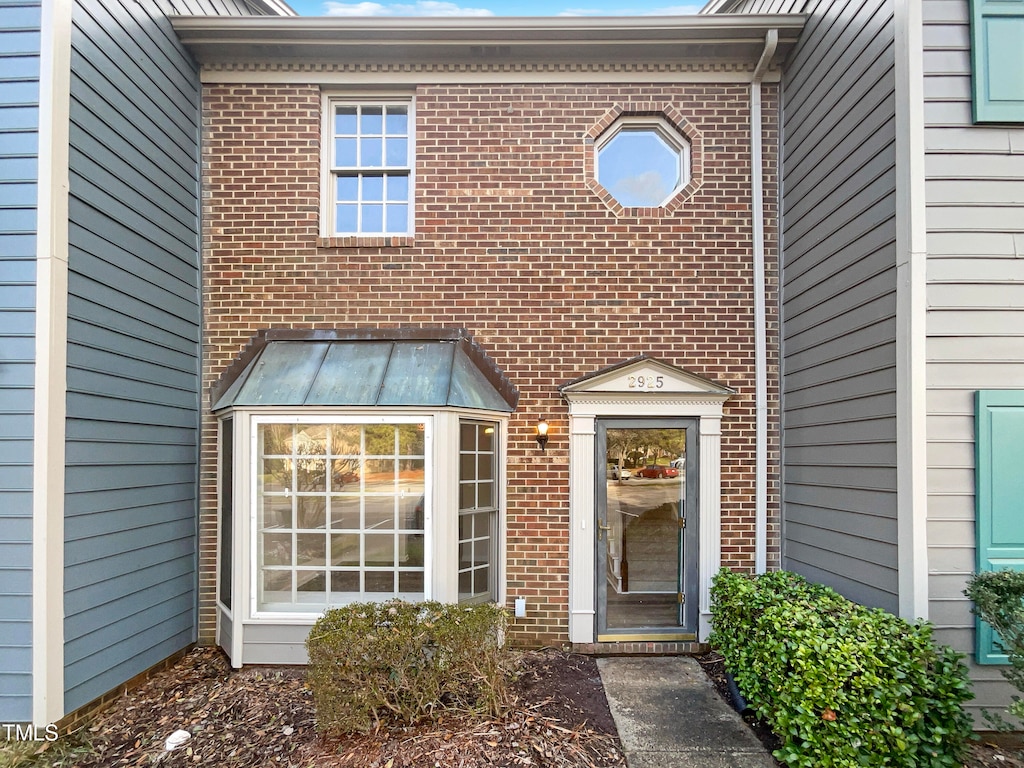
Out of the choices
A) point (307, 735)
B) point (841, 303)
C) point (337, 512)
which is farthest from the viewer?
point (337, 512)

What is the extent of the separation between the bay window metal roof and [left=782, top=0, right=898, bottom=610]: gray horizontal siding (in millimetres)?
2691

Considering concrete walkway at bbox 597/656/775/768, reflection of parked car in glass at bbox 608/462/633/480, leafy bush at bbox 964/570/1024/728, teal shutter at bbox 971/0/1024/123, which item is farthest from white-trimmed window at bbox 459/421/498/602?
teal shutter at bbox 971/0/1024/123

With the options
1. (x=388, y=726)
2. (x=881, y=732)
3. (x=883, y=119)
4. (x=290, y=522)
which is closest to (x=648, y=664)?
(x=881, y=732)

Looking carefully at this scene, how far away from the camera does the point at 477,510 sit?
4754 millimetres

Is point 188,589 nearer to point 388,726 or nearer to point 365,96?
point 388,726

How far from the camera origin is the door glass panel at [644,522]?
4926mm

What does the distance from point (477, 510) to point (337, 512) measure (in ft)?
4.10

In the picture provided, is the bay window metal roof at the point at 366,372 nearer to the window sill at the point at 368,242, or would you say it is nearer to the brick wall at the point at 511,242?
the brick wall at the point at 511,242

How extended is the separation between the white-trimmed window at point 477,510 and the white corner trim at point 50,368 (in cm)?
284

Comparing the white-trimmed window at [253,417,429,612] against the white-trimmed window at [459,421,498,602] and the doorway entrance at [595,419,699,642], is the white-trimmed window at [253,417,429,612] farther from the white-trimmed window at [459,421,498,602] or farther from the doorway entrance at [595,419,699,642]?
the doorway entrance at [595,419,699,642]

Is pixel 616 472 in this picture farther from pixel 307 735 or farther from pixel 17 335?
pixel 17 335

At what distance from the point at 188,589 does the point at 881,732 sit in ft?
17.9

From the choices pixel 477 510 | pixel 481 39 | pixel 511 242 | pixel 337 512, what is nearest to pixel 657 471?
pixel 477 510

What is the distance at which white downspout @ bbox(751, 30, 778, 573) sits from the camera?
4.88m
